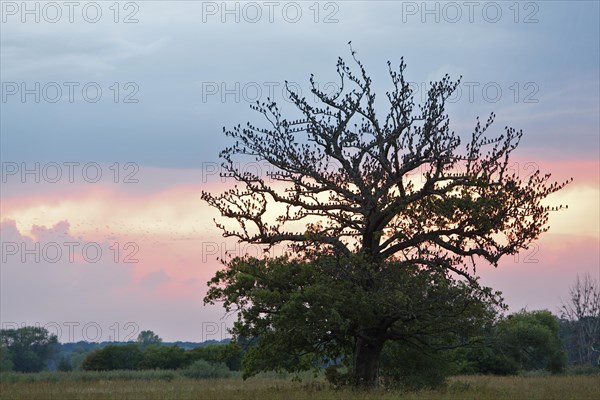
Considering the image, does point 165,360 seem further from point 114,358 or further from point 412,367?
point 412,367

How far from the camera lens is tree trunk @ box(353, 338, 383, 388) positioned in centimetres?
3136

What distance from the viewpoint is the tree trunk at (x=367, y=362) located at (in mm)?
31359

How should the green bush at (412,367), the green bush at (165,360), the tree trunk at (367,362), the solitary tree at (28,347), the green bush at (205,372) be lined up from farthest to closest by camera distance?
the solitary tree at (28,347), the green bush at (165,360), the green bush at (205,372), the green bush at (412,367), the tree trunk at (367,362)

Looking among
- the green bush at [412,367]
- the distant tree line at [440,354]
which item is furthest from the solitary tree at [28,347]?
the green bush at [412,367]

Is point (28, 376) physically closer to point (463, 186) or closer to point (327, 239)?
point (327, 239)

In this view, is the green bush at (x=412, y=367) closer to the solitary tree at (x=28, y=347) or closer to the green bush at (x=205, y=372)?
the green bush at (x=205, y=372)

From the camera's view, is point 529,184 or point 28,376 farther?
point 28,376

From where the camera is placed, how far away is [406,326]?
31484mm

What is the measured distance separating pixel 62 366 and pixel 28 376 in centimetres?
6954

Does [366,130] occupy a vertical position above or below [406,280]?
above

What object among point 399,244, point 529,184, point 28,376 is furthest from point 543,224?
point 28,376

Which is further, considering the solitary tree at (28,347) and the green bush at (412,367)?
the solitary tree at (28,347)

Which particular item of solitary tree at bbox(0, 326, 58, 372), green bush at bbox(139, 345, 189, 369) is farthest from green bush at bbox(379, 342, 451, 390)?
solitary tree at bbox(0, 326, 58, 372)

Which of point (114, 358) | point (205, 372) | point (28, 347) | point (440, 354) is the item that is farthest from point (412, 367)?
point (28, 347)
